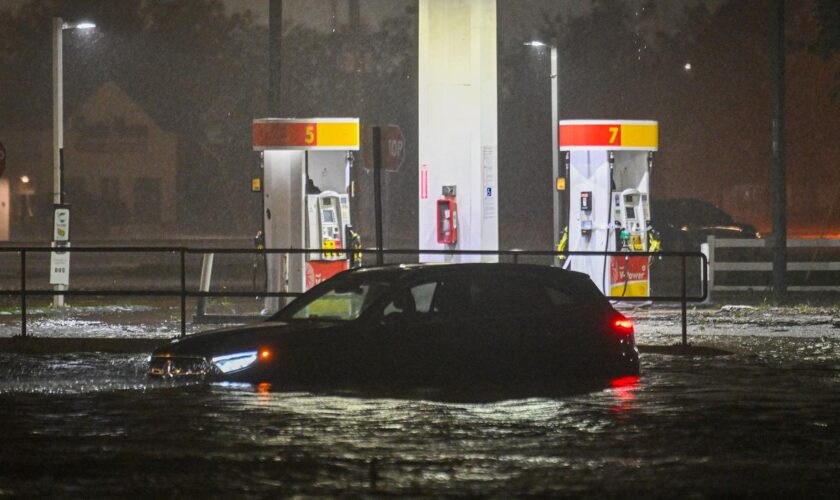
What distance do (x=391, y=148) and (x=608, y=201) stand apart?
826cm

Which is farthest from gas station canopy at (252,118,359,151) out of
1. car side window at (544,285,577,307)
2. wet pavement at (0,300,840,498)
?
car side window at (544,285,577,307)

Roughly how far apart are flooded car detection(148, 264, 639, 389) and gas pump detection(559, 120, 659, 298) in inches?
520

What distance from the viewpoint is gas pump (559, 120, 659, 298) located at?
26953 mm

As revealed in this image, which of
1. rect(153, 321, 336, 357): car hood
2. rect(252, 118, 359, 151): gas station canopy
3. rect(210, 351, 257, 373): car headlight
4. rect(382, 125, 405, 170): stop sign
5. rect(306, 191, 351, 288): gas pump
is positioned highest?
rect(252, 118, 359, 151): gas station canopy

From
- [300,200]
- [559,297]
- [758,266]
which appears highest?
A: [300,200]

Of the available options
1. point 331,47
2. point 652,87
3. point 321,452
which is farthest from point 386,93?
point 321,452

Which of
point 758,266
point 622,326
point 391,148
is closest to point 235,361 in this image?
point 622,326

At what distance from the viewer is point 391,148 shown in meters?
20.1

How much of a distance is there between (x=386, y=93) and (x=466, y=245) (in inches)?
1753

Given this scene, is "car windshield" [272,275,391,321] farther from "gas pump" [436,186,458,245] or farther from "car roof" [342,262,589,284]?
"gas pump" [436,186,458,245]

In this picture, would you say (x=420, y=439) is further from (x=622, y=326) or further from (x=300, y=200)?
(x=300, y=200)

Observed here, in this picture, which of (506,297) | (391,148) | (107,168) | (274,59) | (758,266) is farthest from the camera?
(107,168)

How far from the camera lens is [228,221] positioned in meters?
82.8

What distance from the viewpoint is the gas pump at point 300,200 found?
24.9 metres
